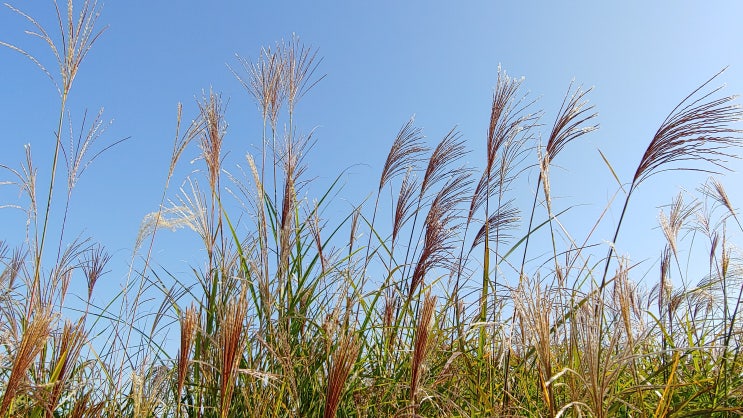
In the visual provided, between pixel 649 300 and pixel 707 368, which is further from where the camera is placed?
pixel 649 300

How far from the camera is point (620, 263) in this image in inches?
91.4

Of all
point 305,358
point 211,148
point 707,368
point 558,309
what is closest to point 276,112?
point 211,148

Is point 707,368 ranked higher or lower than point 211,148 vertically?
lower

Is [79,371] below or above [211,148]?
below

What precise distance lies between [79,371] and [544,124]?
2.78 metres

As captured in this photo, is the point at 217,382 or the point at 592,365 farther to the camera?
the point at 217,382

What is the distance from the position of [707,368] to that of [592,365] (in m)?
1.88

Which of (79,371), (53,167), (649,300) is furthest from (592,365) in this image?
(649,300)

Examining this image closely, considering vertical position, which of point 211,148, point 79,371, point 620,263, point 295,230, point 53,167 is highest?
point 211,148

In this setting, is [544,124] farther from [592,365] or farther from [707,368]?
[592,365]

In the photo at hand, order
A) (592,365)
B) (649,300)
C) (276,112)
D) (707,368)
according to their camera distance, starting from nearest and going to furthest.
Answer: (592,365) → (707,368) → (276,112) → (649,300)

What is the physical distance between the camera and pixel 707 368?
2990mm

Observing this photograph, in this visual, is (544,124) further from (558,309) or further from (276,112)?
(276,112)

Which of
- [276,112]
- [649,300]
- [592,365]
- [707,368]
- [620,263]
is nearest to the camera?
[592,365]
